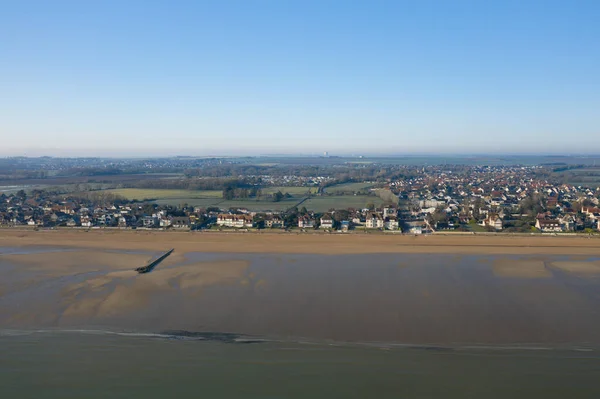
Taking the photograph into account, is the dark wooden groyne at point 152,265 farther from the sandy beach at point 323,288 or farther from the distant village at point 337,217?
the distant village at point 337,217

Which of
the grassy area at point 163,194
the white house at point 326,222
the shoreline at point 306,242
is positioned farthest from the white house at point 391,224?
the grassy area at point 163,194

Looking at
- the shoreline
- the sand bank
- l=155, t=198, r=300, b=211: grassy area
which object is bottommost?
the sand bank

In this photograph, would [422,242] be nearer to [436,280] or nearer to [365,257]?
[365,257]

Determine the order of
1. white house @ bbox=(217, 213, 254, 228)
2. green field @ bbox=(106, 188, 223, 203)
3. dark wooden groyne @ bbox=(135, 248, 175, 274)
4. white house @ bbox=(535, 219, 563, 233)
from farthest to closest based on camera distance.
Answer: green field @ bbox=(106, 188, 223, 203) → white house @ bbox=(217, 213, 254, 228) → white house @ bbox=(535, 219, 563, 233) → dark wooden groyne @ bbox=(135, 248, 175, 274)

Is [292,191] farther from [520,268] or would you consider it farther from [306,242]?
[520,268]

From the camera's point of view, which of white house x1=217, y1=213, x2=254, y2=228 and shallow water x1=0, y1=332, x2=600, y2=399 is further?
white house x1=217, y1=213, x2=254, y2=228

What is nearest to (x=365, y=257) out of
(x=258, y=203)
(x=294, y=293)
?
(x=294, y=293)

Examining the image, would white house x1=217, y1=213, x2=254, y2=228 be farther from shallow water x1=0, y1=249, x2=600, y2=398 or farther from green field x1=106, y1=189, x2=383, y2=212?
shallow water x1=0, y1=249, x2=600, y2=398

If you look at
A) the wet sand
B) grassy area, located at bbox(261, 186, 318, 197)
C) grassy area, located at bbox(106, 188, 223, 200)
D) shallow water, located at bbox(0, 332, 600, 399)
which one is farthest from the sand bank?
grassy area, located at bbox(106, 188, 223, 200)

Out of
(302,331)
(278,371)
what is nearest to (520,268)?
(302,331)
